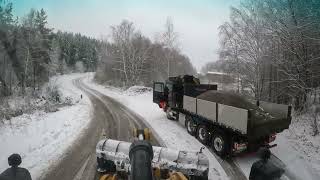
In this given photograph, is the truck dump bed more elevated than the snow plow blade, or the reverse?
the truck dump bed

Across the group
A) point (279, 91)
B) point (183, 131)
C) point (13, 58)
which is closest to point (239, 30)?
point (279, 91)

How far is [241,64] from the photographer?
2283 cm

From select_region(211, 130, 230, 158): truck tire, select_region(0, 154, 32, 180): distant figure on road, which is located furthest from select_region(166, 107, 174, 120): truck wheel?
select_region(0, 154, 32, 180): distant figure on road

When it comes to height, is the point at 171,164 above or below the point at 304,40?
below

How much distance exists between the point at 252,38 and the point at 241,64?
300 centimetres

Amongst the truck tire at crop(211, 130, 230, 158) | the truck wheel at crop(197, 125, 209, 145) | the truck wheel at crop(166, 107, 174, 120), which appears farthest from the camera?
the truck wheel at crop(166, 107, 174, 120)

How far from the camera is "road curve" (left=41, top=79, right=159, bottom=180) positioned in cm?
799

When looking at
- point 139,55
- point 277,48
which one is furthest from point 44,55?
point 277,48

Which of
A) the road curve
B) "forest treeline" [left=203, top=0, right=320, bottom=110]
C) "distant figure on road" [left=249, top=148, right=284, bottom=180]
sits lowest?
the road curve

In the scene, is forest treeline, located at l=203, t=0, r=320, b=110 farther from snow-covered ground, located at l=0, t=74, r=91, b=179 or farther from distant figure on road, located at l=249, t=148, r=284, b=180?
snow-covered ground, located at l=0, t=74, r=91, b=179

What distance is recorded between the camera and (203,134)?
439 inches

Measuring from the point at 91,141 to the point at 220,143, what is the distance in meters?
5.79

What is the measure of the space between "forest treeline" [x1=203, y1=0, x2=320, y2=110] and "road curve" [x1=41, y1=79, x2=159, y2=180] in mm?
9189

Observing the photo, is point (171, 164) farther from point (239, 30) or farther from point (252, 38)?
point (239, 30)
